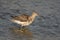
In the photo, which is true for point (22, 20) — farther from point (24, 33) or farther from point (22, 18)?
point (24, 33)

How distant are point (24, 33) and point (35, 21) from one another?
106cm

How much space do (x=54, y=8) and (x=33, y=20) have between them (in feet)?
7.18

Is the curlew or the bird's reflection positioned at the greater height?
the curlew

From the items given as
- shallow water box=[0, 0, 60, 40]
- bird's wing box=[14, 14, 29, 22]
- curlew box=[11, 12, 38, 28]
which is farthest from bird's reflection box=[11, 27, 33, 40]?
bird's wing box=[14, 14, 29, 22]

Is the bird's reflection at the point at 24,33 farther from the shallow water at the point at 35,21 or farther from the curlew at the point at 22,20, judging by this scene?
the curlew at the point at 22,20

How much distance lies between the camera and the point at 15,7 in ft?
42.6

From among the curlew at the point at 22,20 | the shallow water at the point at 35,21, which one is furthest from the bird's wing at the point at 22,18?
the shallow water at the point at 35,21

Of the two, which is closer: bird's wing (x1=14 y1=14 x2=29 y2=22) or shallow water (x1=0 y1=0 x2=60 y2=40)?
shallow water (x1=0 y1=0 x2=60 y2=40)

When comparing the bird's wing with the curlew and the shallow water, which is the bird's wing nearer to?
the curlew

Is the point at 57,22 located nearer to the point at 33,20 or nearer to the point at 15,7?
the point at 33,20

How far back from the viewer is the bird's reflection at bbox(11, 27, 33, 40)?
395 inches

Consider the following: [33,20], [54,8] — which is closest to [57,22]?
[33,20]

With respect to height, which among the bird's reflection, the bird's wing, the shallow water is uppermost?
the bird's wing

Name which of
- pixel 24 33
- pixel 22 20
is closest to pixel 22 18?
pixel 22 20
